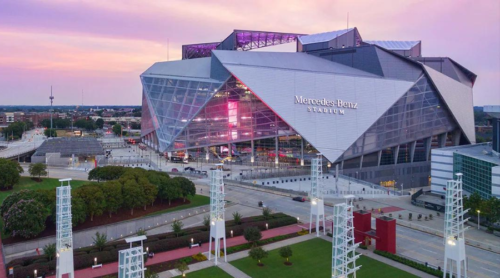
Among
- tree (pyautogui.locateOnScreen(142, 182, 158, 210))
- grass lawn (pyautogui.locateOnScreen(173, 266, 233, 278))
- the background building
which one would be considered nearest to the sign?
the background building

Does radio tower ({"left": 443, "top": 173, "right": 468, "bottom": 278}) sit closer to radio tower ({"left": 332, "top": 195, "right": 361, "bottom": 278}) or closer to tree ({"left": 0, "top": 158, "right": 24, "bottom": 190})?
radio tower ({"left": 332, "top": 195, "right": 361, "bottom": 278})

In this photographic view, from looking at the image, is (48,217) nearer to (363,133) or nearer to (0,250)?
(0,250)

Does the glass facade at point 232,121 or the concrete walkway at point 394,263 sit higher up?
the glass facade at point 232,121

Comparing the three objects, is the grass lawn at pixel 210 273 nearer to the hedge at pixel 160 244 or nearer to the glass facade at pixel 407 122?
the hedge at pixel 160 244

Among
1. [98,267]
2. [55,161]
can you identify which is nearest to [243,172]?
[55,161]

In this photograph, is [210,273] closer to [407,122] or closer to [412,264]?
[412,264]

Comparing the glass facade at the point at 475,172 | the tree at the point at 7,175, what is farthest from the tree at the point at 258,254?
the tree at the point at 7,175
